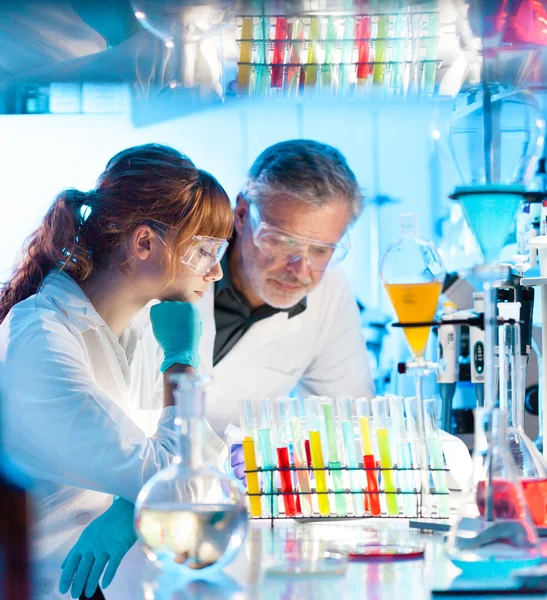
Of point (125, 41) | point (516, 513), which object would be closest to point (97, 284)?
point (125, 41)

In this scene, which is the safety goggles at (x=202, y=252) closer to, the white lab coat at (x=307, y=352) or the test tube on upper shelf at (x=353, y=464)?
the white lab coat at (x=307, y=352)

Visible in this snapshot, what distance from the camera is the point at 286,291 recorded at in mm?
2945

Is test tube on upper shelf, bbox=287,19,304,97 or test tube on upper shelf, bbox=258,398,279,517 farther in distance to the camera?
test tube on upper shelf, bbox=287,19,304,97

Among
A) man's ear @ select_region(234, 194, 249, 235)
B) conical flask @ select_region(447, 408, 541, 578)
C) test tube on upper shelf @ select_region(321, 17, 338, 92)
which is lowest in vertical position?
conical flask @ select_region(447, 408, 541, 578)

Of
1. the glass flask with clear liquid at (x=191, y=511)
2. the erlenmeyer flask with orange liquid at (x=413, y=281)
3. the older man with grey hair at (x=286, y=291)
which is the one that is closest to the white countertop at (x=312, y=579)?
the glass flask with clear liquid at (x=191, y=511)

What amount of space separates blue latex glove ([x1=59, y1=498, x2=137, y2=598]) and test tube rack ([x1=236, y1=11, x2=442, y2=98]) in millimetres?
1454

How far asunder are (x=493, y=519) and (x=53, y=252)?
68.0 inches

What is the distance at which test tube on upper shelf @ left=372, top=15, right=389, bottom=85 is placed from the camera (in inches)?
110

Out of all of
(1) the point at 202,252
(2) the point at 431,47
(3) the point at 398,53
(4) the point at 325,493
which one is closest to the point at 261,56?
(3) the point at 398,53

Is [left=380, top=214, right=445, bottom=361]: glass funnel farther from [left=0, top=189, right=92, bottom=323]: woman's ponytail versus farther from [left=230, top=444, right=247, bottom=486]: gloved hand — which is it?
[left=0, top=189, right=92, bottom=323]: woman's ponytail

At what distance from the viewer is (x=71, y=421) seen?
2090mm

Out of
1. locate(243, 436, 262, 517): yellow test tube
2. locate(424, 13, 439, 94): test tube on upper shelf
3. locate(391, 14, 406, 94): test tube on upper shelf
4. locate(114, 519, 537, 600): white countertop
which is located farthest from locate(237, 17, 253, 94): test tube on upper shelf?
locate(114, 519, 537, 600): white countertop

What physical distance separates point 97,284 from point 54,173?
54 centimetres

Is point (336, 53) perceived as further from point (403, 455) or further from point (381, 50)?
A: point (403, 455)
